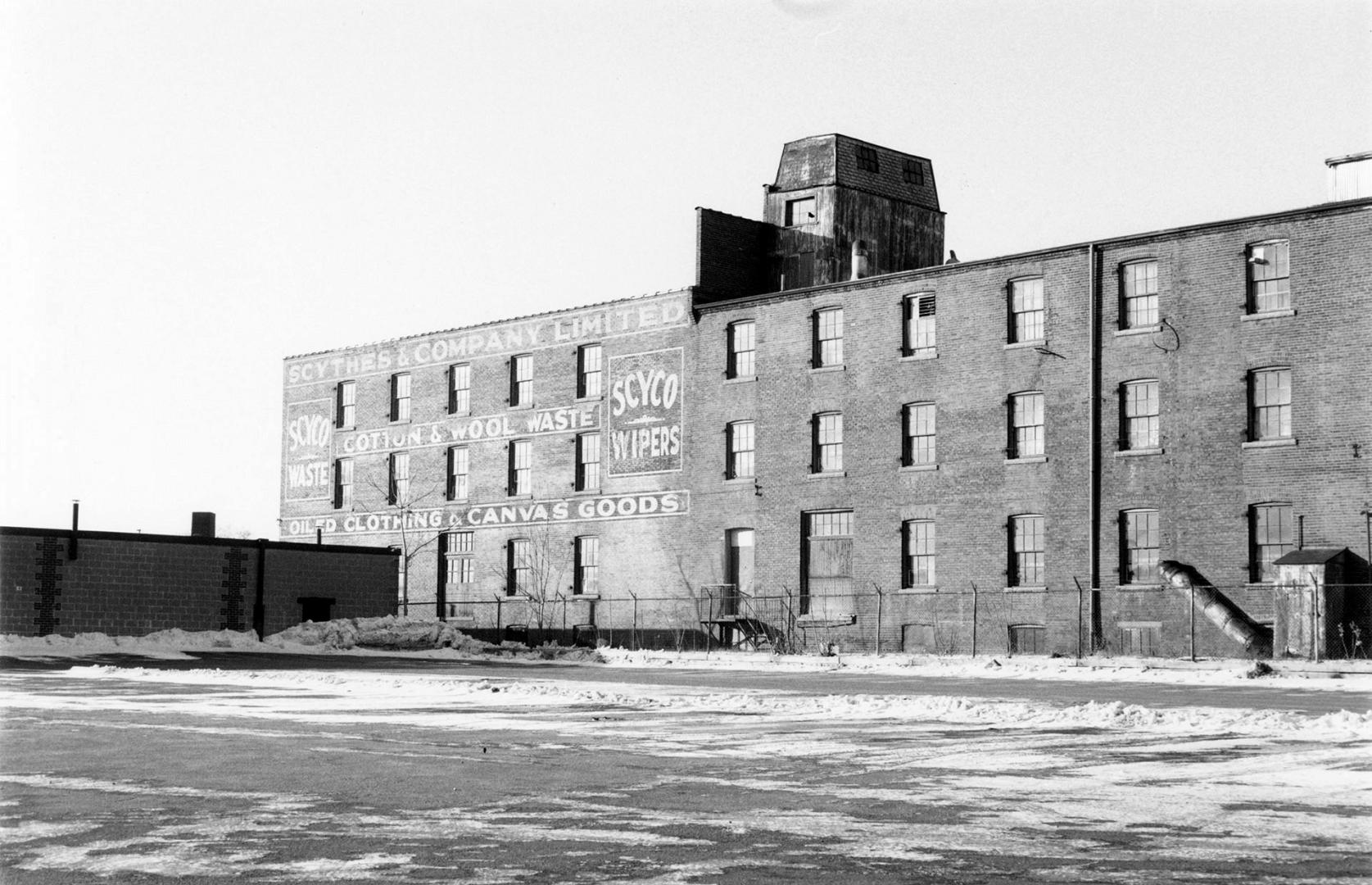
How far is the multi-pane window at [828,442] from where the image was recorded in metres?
43.8

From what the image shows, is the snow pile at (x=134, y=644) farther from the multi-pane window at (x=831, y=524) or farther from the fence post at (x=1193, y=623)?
the fence post at (x=1193, y=623)

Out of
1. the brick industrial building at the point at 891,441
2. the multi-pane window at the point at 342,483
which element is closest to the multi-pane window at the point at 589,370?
the brick industrial building at the point at 891,441

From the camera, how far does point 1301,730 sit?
15.1m

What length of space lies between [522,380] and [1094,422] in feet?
67.3

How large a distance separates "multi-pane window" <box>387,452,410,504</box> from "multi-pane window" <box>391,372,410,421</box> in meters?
1.33

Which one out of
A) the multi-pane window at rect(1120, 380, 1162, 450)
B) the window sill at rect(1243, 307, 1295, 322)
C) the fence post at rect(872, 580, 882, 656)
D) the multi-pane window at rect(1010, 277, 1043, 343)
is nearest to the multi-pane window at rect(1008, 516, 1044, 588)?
the multi-pane window at rect(1120, 380, 1162, 450)

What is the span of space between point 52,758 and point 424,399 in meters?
42.7

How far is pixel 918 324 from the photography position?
139ft

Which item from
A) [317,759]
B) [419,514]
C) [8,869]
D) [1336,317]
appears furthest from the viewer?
[419,514]

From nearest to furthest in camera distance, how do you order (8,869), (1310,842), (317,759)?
(8,869), (1310,842), (317,759)

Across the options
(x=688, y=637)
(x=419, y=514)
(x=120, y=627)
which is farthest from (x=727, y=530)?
(x=120, y=627)

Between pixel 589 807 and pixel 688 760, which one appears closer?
pixel 589 807

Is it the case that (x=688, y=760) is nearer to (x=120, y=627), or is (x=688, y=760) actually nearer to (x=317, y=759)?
(x=317, y=759)

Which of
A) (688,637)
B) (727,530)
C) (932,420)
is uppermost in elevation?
(932,420)
